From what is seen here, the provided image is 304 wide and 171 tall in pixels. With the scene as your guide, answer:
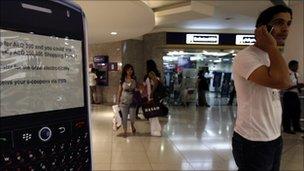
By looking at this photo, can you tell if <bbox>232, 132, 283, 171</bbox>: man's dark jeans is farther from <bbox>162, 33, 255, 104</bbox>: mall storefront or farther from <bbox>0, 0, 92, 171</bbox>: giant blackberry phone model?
<bbox>162, 33, 255, 104</bbox>: mall storefront

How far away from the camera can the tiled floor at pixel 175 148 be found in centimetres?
473

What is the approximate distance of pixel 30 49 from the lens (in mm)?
635

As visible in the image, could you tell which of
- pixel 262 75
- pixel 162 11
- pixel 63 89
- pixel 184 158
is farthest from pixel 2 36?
pixel 162 11

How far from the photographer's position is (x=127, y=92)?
22.2 ft

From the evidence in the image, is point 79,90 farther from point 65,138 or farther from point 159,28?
point 159,28

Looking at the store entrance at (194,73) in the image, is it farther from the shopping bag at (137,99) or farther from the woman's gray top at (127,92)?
the woman's gray top at (127,92)

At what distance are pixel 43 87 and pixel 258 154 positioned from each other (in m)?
1.37

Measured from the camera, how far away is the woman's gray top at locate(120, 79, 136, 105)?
22.1 ft

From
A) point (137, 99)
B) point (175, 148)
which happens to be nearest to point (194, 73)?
point (137, 99)

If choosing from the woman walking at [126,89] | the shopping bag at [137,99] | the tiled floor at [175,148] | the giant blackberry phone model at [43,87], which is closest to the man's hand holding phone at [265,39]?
the giant blackberry phone model at [43,87]

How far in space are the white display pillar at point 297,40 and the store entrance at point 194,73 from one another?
6.14m

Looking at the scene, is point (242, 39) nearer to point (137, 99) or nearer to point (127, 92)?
point (137, 99)

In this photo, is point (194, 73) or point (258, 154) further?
point (194, 73)

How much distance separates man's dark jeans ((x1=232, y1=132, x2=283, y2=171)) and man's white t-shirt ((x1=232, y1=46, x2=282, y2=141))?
0.03 m
